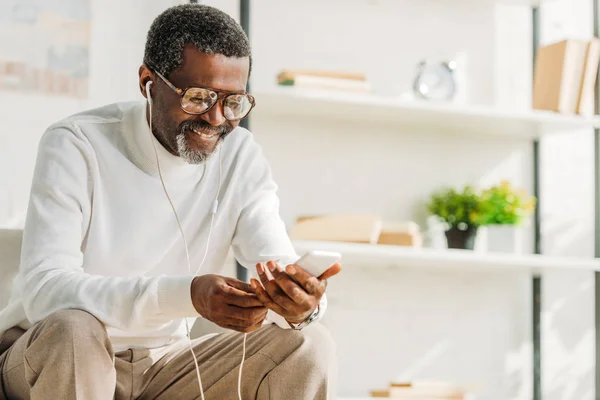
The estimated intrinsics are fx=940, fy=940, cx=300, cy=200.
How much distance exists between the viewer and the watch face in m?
2.94

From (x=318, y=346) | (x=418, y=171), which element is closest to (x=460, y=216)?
(x=418, y=171)

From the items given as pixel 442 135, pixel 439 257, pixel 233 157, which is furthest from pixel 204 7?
pixel 442 135

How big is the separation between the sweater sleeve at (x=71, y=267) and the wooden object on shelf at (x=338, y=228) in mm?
1034

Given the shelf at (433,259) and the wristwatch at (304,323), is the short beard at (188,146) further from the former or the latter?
the shelf at (433,259)

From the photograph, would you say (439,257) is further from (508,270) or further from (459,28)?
(459,28)

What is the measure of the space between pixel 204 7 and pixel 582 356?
2.00 metres

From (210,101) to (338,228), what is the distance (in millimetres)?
1036

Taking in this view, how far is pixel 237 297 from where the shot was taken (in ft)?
4.72

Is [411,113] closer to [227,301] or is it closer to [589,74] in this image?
[589,74]

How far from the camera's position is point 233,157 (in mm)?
1949

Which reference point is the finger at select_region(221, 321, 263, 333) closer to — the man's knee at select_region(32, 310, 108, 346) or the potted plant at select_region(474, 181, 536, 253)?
the man's knee at select_region(32, 310, 108, 346)

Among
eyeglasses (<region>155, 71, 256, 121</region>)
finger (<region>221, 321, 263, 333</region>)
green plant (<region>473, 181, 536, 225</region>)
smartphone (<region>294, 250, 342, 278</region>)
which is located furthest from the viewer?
green plant (<region>473, 181, 536, 225</region>)

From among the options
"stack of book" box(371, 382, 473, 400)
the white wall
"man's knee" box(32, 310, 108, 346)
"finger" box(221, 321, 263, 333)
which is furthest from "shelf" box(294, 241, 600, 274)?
"man's knee" box(32, 310, 108, 346)

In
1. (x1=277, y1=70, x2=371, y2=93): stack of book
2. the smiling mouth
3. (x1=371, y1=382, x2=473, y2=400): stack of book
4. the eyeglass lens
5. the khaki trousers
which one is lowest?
(x1=371, y1=382, x2=473, y2=400): stack of book
